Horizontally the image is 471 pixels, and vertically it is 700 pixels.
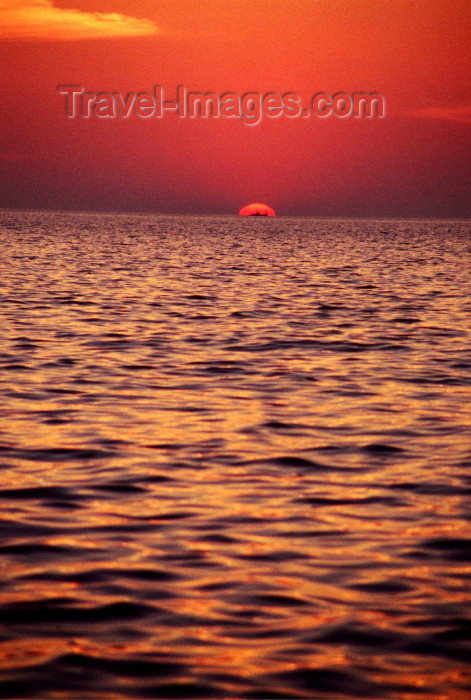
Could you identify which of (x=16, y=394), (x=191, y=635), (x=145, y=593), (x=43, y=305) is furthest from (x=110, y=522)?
(x=43, y=305)

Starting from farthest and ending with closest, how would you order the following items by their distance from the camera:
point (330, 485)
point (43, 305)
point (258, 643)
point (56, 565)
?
point (43, 305), point (330, 485), point (56, 565), point (258, 643)

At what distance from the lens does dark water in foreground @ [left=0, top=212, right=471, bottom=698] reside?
569 cm

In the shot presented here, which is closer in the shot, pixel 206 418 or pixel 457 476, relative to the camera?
pixel 457 476

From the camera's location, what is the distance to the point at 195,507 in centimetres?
848

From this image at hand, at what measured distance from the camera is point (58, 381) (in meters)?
14.6

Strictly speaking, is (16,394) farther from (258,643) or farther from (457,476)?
(258,643)

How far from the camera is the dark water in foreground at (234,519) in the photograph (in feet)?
18.7

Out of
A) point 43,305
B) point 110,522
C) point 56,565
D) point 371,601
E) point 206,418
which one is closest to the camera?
point 371,601

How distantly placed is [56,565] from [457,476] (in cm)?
430

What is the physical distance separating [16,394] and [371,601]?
7941mm

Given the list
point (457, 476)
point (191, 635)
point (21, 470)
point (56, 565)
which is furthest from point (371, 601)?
point (21, 470)

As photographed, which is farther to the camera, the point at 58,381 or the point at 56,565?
the point at 58,381

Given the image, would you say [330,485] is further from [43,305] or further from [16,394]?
[43,305]

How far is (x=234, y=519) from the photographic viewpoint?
321 inches
